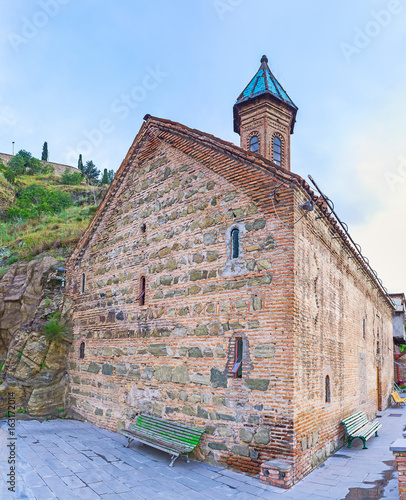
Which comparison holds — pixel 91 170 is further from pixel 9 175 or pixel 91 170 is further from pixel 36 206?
pixel 36 206

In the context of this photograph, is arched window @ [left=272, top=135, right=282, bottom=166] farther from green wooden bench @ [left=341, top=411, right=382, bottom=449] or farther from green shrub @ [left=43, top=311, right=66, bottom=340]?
green shrub @ [left=43, top=311, right=66, bottom=340]

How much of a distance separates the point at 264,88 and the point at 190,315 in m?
9.63

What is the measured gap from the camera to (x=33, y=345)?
1120 cm

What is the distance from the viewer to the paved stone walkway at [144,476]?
5.73 m

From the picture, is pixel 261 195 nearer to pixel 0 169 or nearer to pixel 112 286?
pixel 112 286

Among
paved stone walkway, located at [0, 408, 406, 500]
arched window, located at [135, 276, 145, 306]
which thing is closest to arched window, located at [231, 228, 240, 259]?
arched window, located at [135, 276, 145, 306]

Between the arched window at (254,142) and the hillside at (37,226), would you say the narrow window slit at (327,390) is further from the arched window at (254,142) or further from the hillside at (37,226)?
the hillside at (37,226)

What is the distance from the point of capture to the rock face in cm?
1077

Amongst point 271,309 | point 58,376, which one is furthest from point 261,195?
point 58,376

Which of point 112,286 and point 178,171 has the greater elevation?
point 178,171

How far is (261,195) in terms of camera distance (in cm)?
713

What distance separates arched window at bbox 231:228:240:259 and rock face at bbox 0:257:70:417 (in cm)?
691

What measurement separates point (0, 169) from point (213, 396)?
47.7 m

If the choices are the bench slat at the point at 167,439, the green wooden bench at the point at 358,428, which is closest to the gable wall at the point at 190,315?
the bench slat at the point at 167,439
